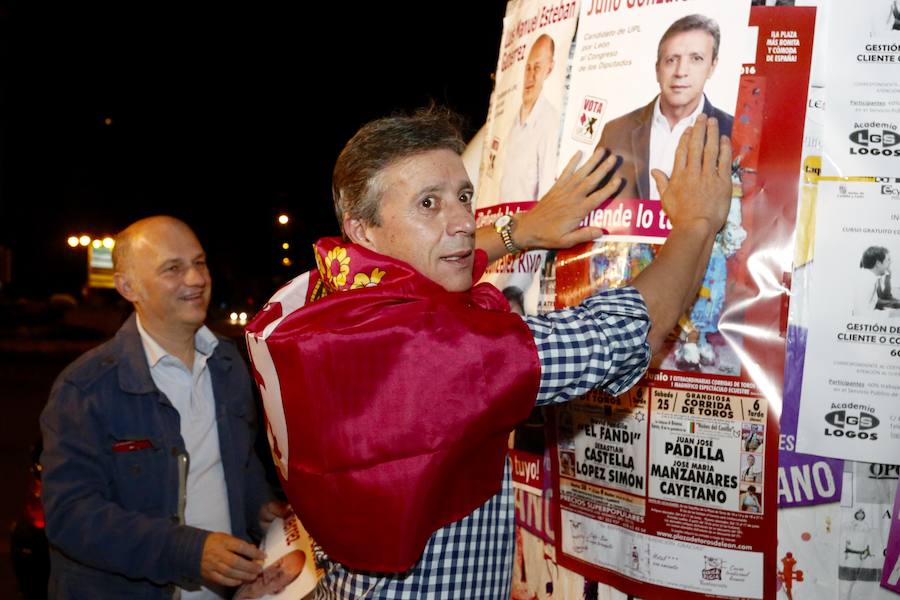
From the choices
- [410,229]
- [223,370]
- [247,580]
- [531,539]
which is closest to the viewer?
[410,229]

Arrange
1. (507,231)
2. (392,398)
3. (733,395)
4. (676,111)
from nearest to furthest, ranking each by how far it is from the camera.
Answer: (392,398), (733,395), (676,111), (507,231)

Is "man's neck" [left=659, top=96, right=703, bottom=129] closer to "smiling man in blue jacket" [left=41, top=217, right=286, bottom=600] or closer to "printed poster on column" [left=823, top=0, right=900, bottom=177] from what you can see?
"printed poster on column" [left=823, top=0, right=900, bottom=177]

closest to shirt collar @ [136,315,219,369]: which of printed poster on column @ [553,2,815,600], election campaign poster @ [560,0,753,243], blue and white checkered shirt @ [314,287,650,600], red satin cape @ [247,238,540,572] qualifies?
blue and white checkered shirt @ [314,287,650,600]

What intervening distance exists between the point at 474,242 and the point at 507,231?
31 cm

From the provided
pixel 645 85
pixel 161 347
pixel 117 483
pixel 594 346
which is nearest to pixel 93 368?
pixel 161 347

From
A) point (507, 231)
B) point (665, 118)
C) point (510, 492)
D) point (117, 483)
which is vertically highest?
point (665, 118)

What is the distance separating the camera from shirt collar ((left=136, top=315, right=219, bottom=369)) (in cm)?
321

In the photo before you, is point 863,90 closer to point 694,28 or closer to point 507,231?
point 694,28

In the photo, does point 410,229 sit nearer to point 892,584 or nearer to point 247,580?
point 892,584

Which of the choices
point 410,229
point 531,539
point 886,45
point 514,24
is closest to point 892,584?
point 531,539

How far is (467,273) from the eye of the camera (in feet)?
6.15

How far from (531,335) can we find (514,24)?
1.23m

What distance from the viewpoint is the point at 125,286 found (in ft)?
11.3

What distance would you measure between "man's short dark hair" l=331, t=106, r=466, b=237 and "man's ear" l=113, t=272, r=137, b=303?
1.84 meters
